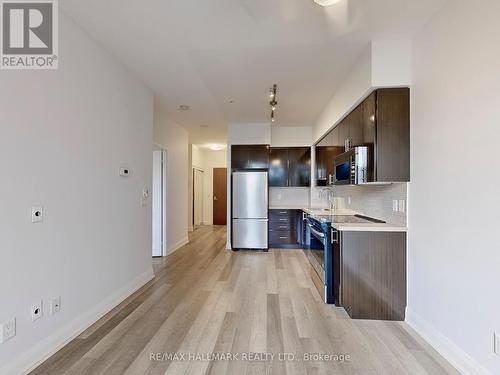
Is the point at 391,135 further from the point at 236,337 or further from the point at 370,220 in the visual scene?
the point at 236,337

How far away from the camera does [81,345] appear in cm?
214

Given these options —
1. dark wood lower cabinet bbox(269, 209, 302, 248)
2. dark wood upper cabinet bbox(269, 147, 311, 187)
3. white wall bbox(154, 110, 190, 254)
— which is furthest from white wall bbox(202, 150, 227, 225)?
dark wood lower cabinet bbox(269, 209, 302, 248)

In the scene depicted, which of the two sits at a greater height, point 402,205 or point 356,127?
→ point 356,127

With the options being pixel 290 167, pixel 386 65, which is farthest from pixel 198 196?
pixel 386 65

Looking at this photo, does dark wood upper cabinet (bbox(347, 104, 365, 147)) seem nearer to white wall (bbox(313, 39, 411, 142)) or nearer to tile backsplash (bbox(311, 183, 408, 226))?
white wall (bbox(313, 39, 411, 142))

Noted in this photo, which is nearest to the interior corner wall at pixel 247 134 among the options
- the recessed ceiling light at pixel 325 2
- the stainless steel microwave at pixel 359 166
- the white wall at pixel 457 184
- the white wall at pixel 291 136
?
the white wall at pixel 291 136

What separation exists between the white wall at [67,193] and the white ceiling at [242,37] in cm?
38

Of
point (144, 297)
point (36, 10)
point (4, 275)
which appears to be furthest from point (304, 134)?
point (4, 275)

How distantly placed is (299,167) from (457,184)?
398cm

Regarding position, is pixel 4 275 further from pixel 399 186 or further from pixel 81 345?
pixel 399 186

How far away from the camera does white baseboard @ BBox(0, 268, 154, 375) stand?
69.9 inches

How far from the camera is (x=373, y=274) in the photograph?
2.59m

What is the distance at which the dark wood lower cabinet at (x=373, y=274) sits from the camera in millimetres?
2564

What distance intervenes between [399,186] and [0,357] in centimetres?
337
